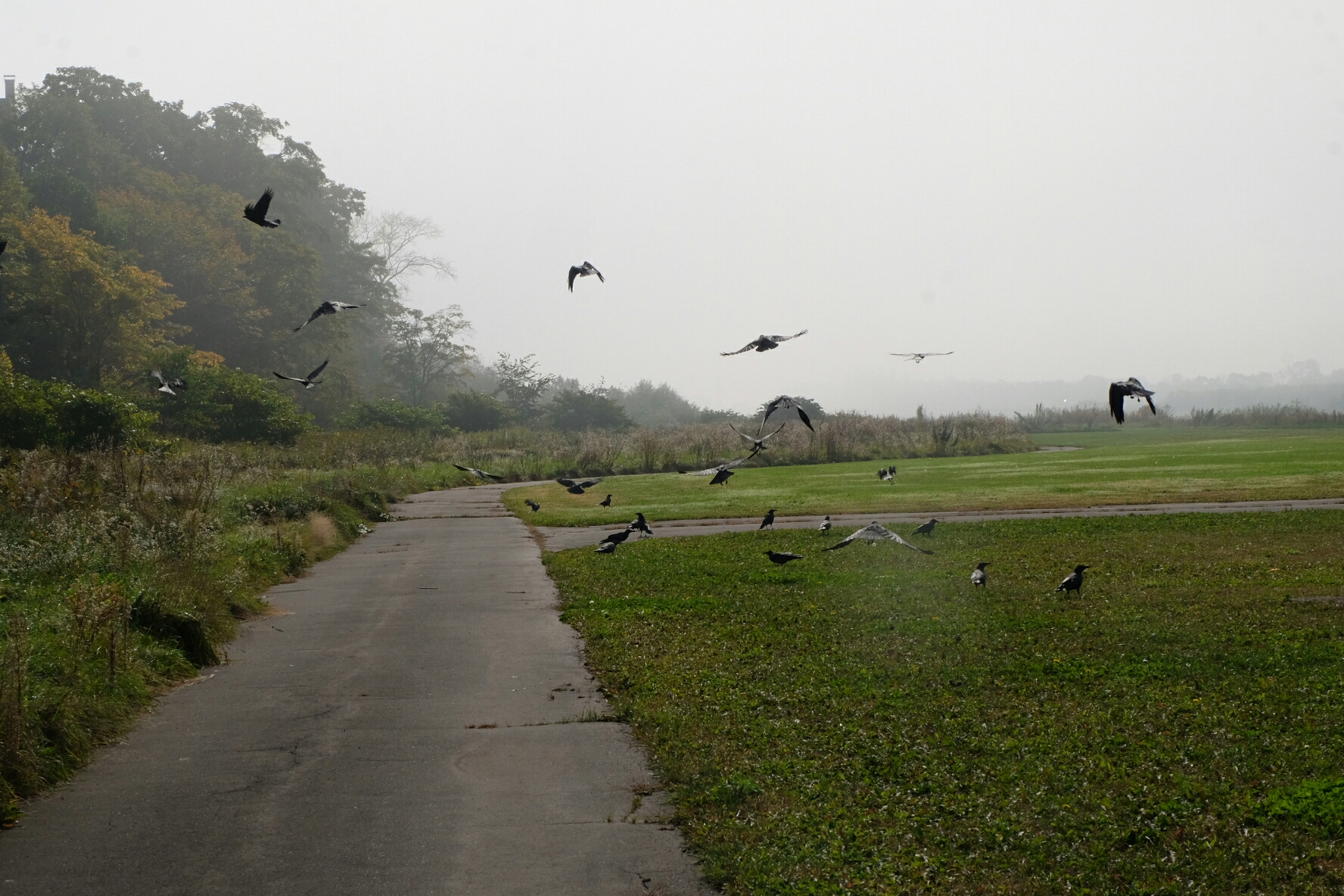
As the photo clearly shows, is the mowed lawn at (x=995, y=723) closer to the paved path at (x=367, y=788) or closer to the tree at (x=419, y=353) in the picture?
the paved path at (x=367, y=788)

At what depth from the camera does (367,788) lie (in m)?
5.82

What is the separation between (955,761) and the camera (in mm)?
5828

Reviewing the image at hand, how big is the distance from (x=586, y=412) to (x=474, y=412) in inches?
331

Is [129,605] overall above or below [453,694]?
above

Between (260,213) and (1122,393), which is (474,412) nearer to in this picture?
(260,213)

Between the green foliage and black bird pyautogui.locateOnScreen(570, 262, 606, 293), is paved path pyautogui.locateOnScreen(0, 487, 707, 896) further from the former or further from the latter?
the green foliage

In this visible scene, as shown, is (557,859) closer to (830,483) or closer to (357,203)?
(830,483)

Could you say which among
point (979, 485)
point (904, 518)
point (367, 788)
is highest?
point (979, 485)

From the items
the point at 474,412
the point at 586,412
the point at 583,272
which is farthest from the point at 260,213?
the point at 586,412

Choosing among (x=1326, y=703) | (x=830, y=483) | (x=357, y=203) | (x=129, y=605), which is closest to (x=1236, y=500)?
(x=830, y=483)

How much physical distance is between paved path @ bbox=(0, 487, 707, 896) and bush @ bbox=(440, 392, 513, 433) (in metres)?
52.5

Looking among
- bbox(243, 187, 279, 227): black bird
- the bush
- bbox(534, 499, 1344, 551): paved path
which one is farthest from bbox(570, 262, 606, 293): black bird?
the bush

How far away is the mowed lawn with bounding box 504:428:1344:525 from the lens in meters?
24.5

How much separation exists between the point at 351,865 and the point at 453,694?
3246 mm
